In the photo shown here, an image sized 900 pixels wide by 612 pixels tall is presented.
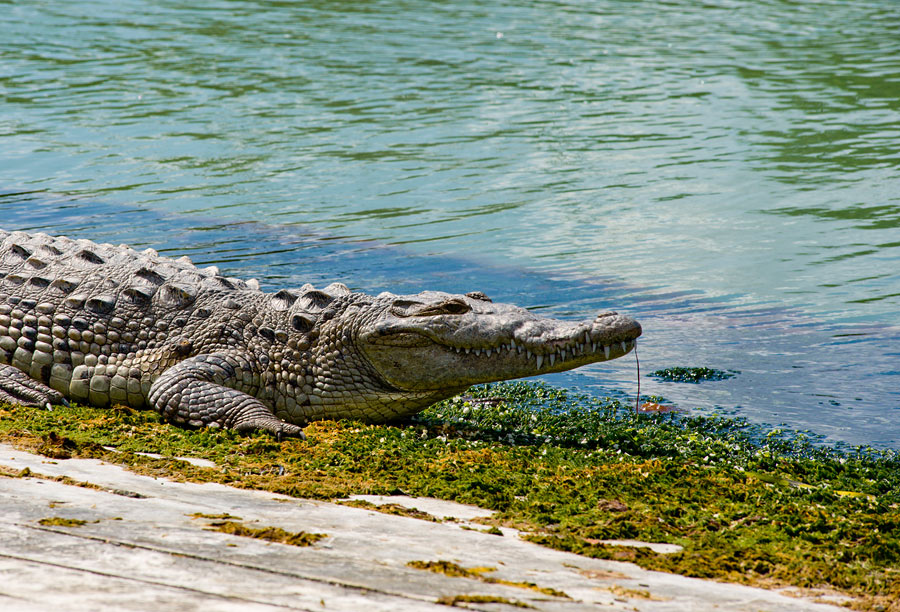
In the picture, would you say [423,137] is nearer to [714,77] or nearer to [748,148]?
[748,148]

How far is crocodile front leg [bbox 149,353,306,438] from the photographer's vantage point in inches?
238

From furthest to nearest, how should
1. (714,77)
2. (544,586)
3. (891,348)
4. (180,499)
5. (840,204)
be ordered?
(714,77)
(840,204)
(891,348)
(180,499)
(544,586)

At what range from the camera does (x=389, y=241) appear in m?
12.5

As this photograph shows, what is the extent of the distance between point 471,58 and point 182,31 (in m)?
8.41

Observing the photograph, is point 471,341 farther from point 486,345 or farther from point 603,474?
point 603,474

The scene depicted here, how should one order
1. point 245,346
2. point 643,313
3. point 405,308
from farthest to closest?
point 643,313
point 245,346
point 405,308

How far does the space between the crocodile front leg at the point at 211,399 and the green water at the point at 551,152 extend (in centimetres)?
316

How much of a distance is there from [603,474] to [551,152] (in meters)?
12.2

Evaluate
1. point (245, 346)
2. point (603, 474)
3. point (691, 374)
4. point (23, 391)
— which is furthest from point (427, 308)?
point (691, 374)

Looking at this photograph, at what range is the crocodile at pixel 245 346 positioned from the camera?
242 inches

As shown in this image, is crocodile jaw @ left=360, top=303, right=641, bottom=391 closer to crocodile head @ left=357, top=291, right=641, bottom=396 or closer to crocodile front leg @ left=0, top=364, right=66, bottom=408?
crocodile head @ left=357, top=291, right=641, bottom=396

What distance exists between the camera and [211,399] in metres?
6.17

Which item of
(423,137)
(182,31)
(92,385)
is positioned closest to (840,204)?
(423,137)

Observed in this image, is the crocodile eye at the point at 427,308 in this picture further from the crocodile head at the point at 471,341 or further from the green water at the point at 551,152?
the green water at the point at 551,152
